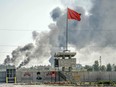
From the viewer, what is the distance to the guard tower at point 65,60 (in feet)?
298

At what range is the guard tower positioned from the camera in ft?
298

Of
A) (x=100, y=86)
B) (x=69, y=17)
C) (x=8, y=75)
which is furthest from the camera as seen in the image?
(x=8, y=75)

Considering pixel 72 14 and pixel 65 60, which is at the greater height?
pixel 72 14

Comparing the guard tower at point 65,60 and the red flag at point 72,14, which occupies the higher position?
the red flag at point 72,14

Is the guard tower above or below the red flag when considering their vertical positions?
below

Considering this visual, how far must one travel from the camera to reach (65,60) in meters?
90.9

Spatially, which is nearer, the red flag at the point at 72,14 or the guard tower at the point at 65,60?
the red flag at the point at 72,14

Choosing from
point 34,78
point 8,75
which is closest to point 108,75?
point 34,78

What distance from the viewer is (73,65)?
91.5 metres

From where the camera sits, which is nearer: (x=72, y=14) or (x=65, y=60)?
(x=72, y=14)

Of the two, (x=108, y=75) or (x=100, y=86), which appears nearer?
(x=100, y=86)

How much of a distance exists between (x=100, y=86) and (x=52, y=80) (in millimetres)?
22995

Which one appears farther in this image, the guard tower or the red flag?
the guard tower

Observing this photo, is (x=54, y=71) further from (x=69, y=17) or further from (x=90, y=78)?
(x=69, y=17)
